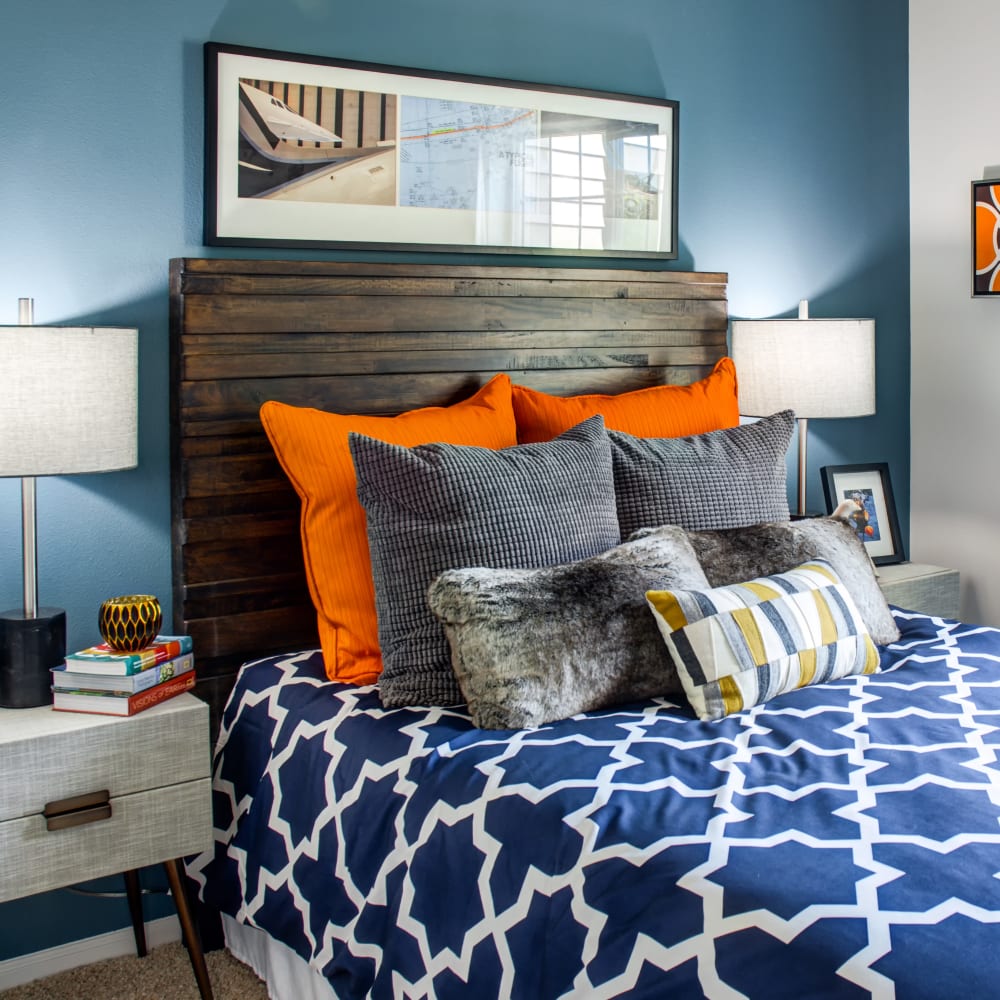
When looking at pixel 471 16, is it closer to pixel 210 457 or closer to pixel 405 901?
pixel 210 457

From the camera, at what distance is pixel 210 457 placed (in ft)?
7.50

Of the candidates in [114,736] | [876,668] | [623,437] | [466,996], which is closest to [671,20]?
[623,437]

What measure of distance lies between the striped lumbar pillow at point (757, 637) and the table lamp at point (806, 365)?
1012mm

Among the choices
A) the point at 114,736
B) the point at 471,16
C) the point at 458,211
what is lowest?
the point at 114,736

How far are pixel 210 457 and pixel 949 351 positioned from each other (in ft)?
7.84

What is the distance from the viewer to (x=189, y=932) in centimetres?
209

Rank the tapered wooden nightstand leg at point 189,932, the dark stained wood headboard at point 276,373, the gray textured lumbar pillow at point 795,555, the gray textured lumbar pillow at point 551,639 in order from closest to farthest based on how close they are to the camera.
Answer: the gray textured lumbar pillow at point 551,639, the tapered wooden nightstand leg at point 189,932, the gray textured lumbar pillow at point 795,555, the dark stained wood headboard at point 276,373

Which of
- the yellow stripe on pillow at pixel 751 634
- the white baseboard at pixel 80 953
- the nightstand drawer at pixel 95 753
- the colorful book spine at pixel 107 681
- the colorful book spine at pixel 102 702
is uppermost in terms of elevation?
the yellow stripe on pillow at pixel 751 634

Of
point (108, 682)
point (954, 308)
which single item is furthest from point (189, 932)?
point (954, 308)

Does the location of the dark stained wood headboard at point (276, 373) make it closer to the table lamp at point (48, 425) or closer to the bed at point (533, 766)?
the bed at point (533, 766)

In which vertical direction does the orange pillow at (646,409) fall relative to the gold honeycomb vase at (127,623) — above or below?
above

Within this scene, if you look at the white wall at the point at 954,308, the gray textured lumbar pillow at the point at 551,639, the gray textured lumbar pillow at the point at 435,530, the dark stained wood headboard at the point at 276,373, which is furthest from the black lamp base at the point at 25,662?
the white wall at the point at 954,308

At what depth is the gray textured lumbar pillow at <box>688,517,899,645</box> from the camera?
2168 millimetres

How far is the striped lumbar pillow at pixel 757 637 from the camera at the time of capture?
1857 millimetres
